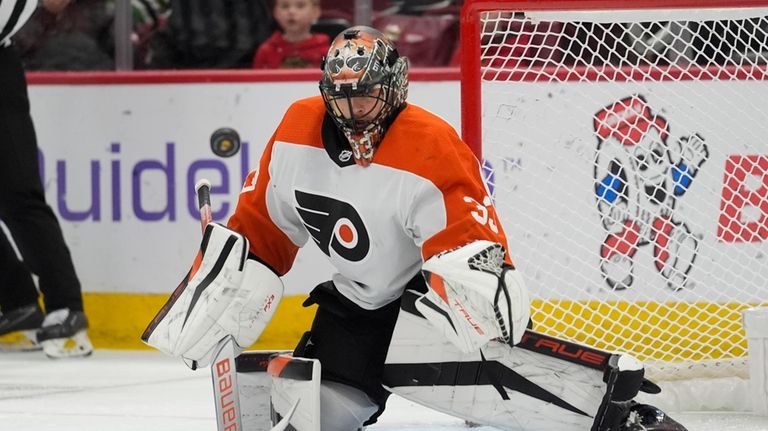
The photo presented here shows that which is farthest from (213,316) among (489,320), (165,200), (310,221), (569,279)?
(165,200)

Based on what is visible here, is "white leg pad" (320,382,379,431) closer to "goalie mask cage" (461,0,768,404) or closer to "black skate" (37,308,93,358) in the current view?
"goalie mask cage" (461,0,768,404)

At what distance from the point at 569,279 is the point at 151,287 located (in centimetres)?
136

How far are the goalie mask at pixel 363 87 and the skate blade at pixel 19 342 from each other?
209cm

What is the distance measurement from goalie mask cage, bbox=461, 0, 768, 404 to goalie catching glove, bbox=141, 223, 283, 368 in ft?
3.88

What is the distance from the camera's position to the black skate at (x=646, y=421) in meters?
2.61

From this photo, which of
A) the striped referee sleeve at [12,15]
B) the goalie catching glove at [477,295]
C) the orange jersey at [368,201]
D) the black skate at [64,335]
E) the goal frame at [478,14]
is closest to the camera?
the goalie catching glove at [477,295]

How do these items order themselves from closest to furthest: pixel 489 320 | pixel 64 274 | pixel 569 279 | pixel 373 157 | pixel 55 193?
pixel 489 320 → pixel 373 157 → pixel 569 279 → pixel 64 274 → pixel 55 193

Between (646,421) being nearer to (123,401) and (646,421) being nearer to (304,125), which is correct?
(304,125)

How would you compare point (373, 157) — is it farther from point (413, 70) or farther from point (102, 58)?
point (102, 58)

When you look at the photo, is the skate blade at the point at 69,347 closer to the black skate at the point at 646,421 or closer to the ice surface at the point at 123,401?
the ice surface at the point at 123,401

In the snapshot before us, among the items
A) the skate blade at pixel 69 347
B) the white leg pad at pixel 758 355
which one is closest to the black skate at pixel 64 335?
the skate blade at pixel 69 347

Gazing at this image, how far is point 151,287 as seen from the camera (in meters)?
4.43

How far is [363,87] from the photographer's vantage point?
8.28ft

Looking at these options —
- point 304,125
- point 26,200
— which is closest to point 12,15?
point 26,200
